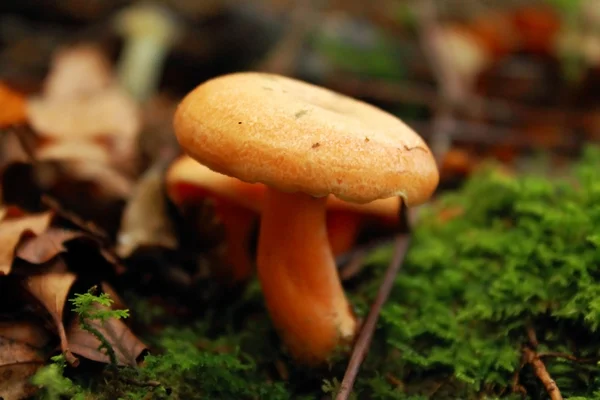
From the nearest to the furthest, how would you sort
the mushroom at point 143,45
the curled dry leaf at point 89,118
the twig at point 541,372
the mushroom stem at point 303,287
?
the twig at point 541,372, the mushroom stem at point 303,287, the curled dry leaf at point 89,118, the mushroom at point 143,45

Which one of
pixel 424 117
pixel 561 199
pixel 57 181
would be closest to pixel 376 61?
pixel 424 117

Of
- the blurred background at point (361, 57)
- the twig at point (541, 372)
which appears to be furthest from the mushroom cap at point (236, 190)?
the blurred background at point (361, 57)

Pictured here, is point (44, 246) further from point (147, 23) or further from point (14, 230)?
point (147, 23)

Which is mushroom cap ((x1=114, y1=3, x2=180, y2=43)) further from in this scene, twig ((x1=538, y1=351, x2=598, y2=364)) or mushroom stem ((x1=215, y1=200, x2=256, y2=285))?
twig ((x1=538, y1=351, x2=598, y2=364))

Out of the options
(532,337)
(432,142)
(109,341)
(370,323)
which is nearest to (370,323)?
(370,323)

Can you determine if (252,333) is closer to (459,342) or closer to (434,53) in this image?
(459,342)

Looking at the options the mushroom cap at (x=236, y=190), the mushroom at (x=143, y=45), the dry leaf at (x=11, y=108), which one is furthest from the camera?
the mushroom at (x=143, y=45)

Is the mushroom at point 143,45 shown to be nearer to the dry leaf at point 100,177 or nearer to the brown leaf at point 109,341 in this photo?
the dry leaf at point 100,177
